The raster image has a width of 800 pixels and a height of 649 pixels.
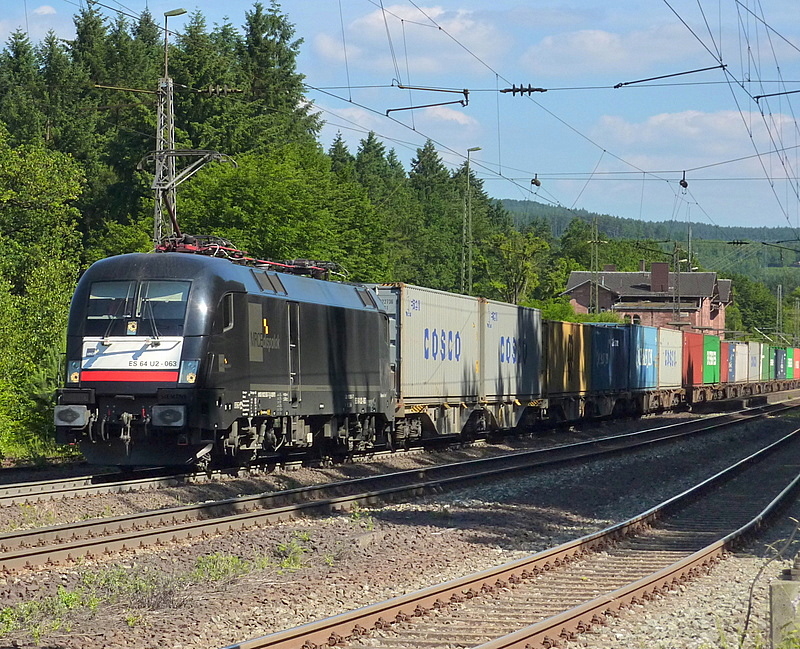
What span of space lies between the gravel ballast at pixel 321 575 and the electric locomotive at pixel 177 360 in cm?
106

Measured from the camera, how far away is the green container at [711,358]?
51.4 meters

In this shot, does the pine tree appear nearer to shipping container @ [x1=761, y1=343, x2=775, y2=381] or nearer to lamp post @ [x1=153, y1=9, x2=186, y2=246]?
lamp post @ [x1=153, y1=9, x2=186, y2=246]

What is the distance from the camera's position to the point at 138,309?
1647 centimetres

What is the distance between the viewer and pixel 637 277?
120 meters

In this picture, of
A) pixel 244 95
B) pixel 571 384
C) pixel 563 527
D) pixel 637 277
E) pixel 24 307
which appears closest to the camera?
pixel 563 527

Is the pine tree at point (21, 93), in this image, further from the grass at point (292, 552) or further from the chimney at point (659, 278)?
the chimney at point (659, 278)

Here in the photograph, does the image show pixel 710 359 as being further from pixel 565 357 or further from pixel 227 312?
pixel 227 312

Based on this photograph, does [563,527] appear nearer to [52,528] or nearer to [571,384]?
[52,528]

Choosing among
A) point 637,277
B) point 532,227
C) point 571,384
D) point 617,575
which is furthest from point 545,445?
point 532,227

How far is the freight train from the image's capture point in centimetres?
1609

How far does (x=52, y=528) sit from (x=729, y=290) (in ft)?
421

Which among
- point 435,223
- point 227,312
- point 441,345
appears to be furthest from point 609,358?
point 435,223

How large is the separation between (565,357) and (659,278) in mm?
78159

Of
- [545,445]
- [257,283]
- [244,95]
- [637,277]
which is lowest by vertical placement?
[545,445]
